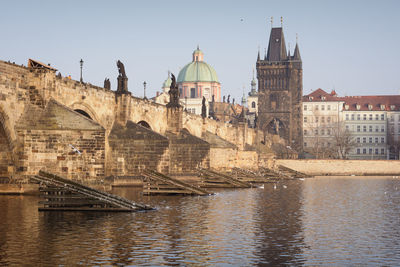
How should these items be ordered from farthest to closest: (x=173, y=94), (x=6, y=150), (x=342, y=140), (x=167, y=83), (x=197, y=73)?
(x=167, y=83) → (x=197, y=73) → (x=342, y=140) → (x=173, y=94) → (x=6, y=150)


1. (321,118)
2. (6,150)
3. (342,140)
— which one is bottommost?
(6,150)

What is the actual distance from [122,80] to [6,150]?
572 inches

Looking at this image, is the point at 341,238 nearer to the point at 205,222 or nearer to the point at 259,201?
the point at 205,222

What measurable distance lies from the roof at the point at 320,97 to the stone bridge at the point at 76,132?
3529 inches

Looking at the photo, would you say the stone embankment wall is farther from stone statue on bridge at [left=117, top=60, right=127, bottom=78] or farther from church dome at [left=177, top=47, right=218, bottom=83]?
church dome at [left=177, top=47, right=218, bottom=83]

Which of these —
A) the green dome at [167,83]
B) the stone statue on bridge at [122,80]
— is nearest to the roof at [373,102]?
the green dome at [167,83]

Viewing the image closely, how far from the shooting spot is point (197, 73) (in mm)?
163375

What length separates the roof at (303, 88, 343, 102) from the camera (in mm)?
134000

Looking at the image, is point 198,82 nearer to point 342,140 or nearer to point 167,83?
point 167,83

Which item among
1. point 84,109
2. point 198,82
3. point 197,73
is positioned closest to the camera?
point 84,109

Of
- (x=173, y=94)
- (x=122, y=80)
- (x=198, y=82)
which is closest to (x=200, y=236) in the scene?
(x=122, y=80)

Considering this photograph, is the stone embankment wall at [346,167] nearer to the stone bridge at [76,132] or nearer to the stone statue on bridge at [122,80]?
the stone bridge at [76,132]

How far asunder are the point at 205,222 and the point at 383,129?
11589 centimetres

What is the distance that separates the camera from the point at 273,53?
136125 millimetres
